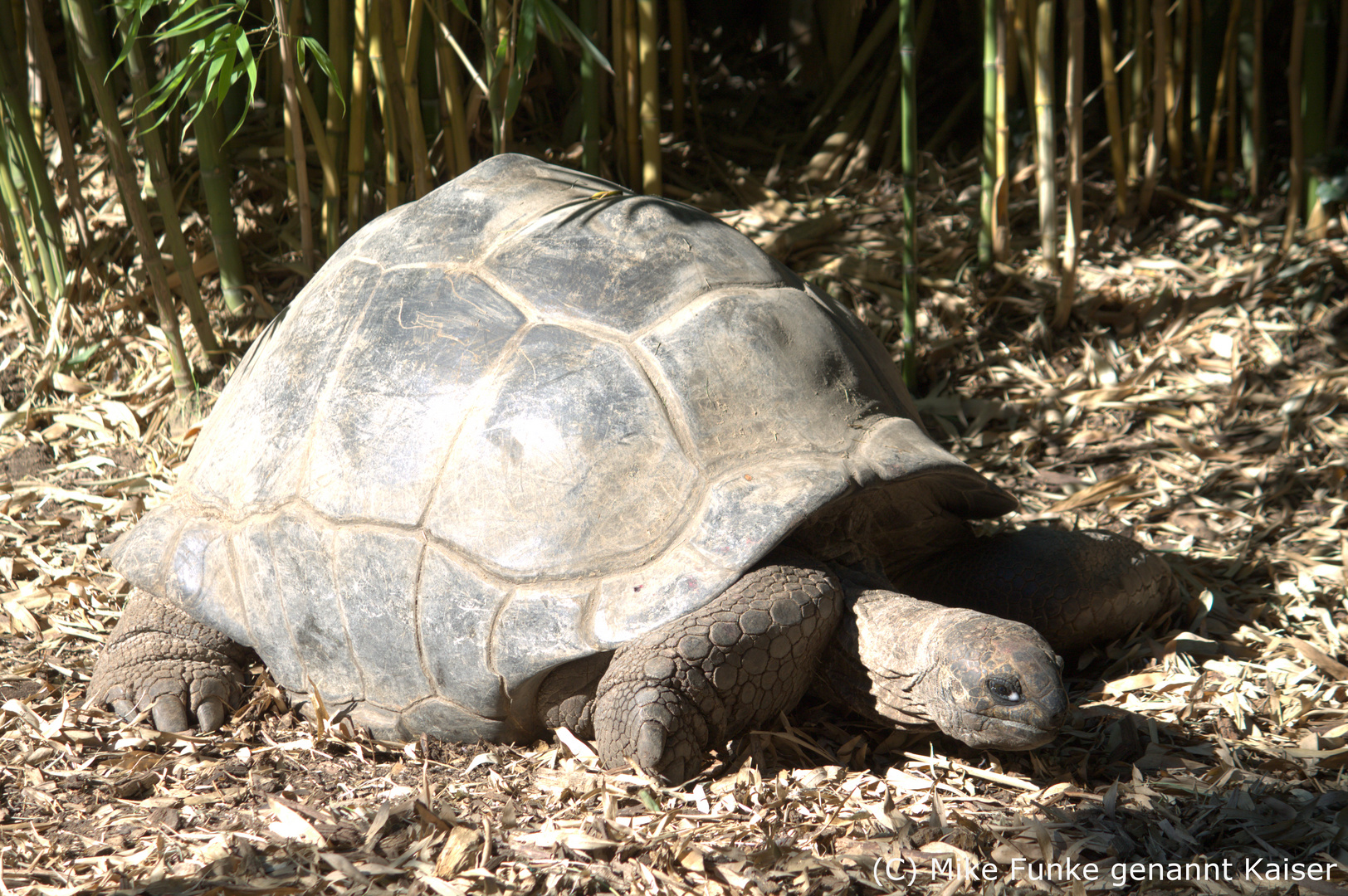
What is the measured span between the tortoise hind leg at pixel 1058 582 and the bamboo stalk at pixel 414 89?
220 centimetres

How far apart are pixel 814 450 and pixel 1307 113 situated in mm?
3703

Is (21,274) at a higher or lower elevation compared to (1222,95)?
lower

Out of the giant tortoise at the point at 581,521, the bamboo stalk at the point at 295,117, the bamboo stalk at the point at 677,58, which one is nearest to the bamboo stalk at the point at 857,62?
the bamboo stalk at the point at 677,58

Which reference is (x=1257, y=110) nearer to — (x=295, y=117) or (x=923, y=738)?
(x=923, y=738)

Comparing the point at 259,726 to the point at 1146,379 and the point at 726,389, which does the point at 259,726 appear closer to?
the point at 726,389

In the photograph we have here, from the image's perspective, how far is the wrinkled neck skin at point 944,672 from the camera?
7.06 ft

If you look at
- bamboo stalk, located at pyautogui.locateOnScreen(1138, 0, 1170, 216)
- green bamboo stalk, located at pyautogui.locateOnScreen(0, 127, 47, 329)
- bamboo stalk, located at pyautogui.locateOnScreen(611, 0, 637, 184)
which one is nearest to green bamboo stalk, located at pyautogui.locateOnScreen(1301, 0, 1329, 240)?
bamboo stalk, located at pyautogui.locateOnScreen(1138, 0, 1170, 216)

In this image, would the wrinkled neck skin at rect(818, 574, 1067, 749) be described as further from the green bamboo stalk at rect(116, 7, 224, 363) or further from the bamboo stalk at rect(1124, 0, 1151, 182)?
the bamboo stalk at rect(1124, 0, 1151, 182)

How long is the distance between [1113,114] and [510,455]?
11.2 feet

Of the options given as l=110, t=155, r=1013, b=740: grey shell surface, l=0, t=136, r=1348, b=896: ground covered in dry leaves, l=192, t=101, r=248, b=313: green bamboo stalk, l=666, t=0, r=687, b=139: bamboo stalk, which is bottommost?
l=0, t=136, r=1348, b=896: ground covered in dry leaves

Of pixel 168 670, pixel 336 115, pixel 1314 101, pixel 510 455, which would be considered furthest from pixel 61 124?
pixel 1314 101

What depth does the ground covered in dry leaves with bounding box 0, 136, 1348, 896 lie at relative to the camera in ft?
A: 6.91

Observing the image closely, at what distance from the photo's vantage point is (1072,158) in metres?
4.09

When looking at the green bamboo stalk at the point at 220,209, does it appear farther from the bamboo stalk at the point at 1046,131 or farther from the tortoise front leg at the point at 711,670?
the bamboo stalk at the point at 1046,131
